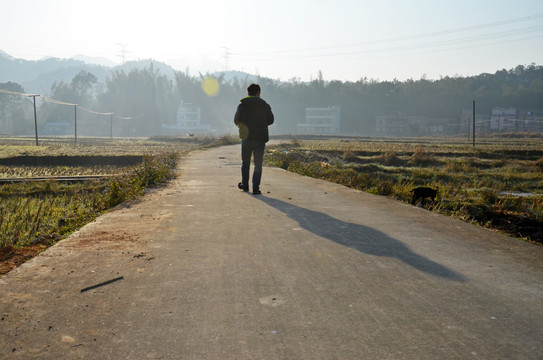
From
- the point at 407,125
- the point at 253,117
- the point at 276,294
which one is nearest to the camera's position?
the point at 276,294

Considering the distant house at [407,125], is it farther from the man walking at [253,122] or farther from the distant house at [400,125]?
the man walking at [253,122]

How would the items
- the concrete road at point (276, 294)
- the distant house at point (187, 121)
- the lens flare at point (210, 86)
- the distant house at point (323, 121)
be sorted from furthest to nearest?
the lens flare at point (210, 86), the distant house at point (187, 121), the distant house at point (323, 121), the concrete road at point (276, 294)

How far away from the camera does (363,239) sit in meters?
5.44

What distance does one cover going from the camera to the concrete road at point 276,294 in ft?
8.92

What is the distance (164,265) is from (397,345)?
7.54ft

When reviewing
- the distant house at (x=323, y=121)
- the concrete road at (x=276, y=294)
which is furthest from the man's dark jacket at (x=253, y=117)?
the distant house at (x=323, y=121)

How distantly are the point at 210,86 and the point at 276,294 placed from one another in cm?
16615

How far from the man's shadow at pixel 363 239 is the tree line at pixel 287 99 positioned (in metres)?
131

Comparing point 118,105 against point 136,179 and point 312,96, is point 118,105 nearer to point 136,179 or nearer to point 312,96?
point 312,96

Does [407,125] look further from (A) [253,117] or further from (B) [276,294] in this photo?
(B) [276,294]

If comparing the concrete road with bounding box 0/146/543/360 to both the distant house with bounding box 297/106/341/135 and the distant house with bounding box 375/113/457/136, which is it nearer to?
the distant house with bounding box 375/113/457/136

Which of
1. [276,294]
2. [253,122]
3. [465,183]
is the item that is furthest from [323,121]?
[276,294]

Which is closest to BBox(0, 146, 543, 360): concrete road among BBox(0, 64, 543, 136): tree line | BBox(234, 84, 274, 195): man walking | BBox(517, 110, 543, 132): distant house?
BBox(234, 84, 274, 195): man walking

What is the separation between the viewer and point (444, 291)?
12.0 feet
